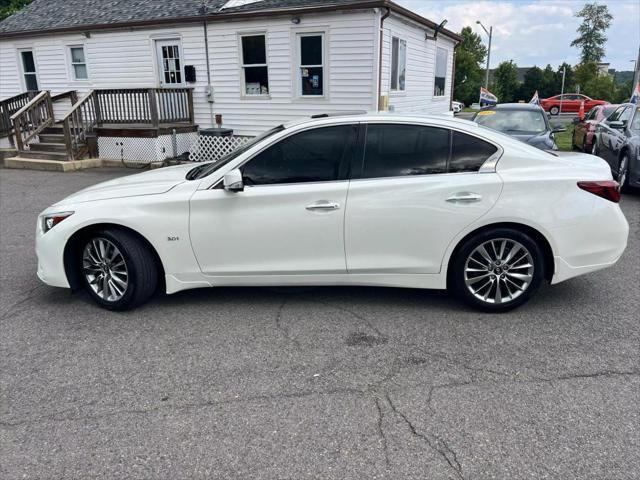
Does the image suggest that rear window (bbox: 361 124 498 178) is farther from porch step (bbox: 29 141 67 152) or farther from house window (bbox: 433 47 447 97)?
house window (bbox: 433 47 447 97)

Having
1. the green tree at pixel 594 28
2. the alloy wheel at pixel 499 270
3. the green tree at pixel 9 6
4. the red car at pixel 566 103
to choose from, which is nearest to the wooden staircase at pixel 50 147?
the alloy wheel at pixel 499 270

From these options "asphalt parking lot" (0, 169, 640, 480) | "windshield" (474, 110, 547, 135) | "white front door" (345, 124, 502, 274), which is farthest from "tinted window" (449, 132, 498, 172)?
"windshield" (474, 110, 547, 135)

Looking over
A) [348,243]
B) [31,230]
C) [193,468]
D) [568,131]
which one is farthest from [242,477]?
[568,131]

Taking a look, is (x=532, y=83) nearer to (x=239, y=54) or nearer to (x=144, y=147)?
(x=239, y=54)

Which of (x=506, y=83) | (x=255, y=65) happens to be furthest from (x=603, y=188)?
(x=506, y=83)

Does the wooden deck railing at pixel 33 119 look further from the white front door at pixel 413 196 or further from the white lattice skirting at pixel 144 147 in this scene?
the white front door at pixel 413 196

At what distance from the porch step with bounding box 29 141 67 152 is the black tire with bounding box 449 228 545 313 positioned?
42.0ft

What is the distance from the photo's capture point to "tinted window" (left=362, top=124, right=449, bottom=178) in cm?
406

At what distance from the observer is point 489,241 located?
4.05 metres

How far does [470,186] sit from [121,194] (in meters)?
2.86

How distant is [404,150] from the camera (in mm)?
4090

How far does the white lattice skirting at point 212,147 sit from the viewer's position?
1345cm

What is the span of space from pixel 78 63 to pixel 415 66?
A: 10.1 meters

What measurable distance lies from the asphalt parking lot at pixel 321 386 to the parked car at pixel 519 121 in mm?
5795
